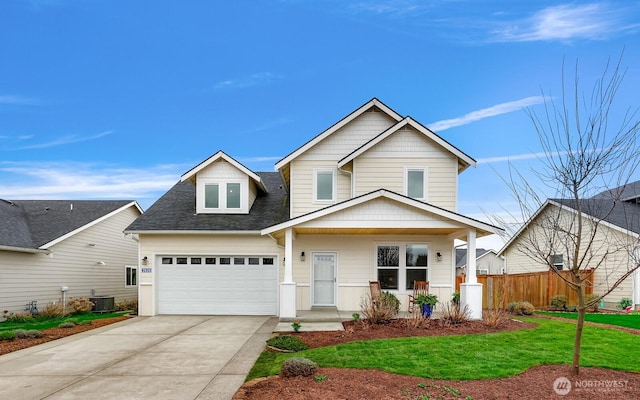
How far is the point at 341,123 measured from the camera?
600 inches

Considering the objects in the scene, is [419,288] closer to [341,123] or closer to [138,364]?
[341,123]

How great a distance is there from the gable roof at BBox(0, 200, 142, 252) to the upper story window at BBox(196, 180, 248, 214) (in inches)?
246

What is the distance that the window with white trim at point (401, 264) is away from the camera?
1462 cm

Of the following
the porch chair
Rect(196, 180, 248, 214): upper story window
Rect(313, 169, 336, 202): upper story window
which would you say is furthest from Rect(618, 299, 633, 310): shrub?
Rect(196, 180, 248, 214): upper story window

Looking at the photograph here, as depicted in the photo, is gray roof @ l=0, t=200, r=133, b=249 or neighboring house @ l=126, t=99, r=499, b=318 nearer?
neighboring house @ l=126, t=99, r=499, b=318

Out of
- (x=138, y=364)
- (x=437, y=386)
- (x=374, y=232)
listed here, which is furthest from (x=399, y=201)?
(x=138, y=364)

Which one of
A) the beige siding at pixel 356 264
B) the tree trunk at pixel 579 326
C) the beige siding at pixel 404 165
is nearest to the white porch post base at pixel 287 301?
the beige siding at pixel 356 264

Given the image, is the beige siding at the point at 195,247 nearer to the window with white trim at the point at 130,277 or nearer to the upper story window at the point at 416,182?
the upper story window at the point at 416,182

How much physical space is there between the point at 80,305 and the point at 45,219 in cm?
455

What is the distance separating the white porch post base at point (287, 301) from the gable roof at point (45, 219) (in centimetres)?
1023

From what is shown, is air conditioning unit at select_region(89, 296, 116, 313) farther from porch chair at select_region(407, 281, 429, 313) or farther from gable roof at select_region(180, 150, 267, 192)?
porch chair at select_region(407, 281, 429, 313)

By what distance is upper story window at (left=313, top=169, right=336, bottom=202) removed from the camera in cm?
1526

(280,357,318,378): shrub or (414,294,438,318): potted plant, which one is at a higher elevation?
(280,357,318,378): shrub

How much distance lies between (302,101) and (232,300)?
11070 mm
